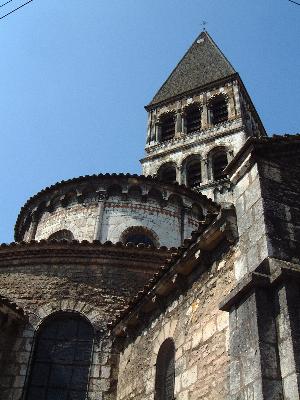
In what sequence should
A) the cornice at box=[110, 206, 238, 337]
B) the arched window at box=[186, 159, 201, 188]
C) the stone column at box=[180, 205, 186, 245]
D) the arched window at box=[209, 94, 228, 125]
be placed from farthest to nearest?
the arched window at box=[209, 94, 228, 125]
the arched window at box=[186, 159, 201, 188]
the stone column at box=[180, 205, 186, 245]
the cornice at box=[110, 206, 238, 337]

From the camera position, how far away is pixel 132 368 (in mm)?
8398

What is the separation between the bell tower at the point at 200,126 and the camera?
2650 centimetres

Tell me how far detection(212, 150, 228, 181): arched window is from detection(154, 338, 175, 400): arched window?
19.0m

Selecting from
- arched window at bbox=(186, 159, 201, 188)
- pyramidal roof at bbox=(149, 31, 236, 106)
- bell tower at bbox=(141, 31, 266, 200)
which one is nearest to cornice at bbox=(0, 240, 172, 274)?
bell tower at bbox=(141, 31, 266, 200)

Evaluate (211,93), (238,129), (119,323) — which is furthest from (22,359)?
(211,93)

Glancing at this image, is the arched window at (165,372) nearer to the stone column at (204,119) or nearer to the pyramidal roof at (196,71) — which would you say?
the stone column at (204,119)

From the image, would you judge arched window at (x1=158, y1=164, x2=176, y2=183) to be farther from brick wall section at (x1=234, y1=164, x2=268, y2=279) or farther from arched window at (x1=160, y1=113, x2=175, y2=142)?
brick wall section at (x1=234, y1=164, x2=268, y2=279)

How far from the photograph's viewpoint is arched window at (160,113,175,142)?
30.6 m

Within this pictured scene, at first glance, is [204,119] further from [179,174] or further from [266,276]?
[266,276]

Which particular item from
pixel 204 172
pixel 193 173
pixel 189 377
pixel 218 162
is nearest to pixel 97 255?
pixel 189 377

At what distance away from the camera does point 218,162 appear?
2680 cm

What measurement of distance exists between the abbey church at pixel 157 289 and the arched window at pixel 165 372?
0.02 m

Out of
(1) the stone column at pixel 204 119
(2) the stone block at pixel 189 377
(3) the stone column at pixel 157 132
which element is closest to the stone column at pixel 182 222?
(2) the stone block at pixel 189 377

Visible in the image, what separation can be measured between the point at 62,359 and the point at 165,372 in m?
3.01
